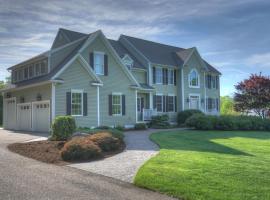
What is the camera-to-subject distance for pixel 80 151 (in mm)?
12242

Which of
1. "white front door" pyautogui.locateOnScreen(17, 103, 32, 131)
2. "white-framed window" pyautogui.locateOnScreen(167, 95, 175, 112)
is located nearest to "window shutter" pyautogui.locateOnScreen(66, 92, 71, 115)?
"white front door" pyautogui.locateOnScreen(17, 103, 32, 131)

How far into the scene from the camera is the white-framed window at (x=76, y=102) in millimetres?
22922

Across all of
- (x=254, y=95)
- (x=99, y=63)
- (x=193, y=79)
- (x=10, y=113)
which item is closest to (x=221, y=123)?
(x=99, y=63)

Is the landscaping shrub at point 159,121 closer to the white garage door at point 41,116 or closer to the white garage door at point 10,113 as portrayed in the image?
the white garage door at point 41,116

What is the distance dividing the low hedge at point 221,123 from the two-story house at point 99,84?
5227 mm

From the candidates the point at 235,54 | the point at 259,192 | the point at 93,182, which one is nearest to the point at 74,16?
the point at 93,182

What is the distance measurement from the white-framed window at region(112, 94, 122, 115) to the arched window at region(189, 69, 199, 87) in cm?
1173

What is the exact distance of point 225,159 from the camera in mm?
11438

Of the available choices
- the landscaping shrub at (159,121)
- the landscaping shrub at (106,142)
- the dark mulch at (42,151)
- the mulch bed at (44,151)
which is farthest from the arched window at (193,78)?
the dark mulch at (42,151)

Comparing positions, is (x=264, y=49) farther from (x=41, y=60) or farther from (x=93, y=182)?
(x=93, y=182)

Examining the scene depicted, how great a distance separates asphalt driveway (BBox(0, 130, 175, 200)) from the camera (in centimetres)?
752

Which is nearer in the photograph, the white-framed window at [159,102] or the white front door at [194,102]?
the white-framed window at [159,102]

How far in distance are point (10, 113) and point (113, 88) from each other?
9.32m

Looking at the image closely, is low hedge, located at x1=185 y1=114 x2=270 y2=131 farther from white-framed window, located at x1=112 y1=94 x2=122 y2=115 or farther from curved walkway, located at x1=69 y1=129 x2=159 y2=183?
curved walkway, located at x1=69 y1=129 x2=159 y2=183
